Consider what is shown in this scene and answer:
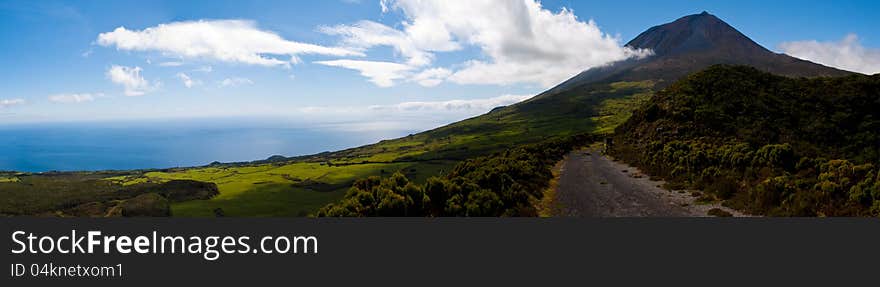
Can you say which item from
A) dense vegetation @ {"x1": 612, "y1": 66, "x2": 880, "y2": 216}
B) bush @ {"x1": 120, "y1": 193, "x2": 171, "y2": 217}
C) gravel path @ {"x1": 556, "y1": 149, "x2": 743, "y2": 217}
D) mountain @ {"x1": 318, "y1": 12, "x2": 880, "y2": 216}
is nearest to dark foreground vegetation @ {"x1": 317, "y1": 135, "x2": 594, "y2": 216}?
mountain @ {"x1": 318, "y1": 12, "x2": 880, "y2": 216}

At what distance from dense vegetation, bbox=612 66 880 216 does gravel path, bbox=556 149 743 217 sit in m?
1.32

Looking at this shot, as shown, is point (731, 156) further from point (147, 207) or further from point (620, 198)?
point (147, 207)

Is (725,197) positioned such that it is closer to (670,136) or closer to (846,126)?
(670,136)

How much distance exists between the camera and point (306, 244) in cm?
846

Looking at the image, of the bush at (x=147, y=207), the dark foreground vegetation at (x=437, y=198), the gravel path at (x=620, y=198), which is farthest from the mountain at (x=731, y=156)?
the bush at (x=147, y=207)

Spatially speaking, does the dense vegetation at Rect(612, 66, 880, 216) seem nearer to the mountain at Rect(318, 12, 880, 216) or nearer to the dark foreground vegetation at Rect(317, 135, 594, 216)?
the mountain at Rect(318, 12, 880, 216)

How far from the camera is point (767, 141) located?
3500 centimetres

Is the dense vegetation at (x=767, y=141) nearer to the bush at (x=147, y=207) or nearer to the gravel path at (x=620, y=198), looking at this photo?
the gravel path at (x=620, y=198)

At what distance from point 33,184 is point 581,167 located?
502ft

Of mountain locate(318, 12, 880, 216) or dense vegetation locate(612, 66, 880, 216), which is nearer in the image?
mountain locate(318, 12, 880, 216)

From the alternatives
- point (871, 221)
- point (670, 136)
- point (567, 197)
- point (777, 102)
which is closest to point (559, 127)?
point (777, 102)

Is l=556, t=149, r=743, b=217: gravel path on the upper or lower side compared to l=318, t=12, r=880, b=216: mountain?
lower

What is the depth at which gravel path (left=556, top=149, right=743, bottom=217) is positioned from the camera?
676 inches

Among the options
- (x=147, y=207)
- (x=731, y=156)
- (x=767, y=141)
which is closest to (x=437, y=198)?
(x=731, y=156)
